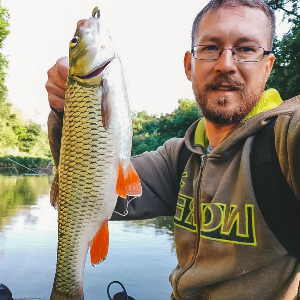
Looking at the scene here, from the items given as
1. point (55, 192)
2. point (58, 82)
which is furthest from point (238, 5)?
point (55, 192)

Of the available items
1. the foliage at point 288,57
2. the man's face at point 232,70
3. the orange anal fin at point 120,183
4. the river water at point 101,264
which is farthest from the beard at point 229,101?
the foliage at point 288,57

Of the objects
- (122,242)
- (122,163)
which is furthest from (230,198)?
(122,242)

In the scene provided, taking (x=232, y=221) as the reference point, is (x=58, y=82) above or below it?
above

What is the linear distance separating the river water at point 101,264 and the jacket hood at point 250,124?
6406 mm

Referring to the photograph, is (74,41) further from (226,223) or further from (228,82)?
(226,223)

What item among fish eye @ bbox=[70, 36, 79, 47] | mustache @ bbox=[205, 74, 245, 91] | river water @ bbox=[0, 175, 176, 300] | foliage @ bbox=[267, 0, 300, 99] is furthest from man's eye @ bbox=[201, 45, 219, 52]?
foliage @ bbox=[267, 0, 300, 99]

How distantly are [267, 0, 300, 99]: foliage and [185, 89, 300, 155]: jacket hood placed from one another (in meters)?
18.8

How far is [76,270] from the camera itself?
6.94 ft

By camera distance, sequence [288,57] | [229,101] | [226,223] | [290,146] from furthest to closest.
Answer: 1. [288,57]
2. [229,101]
3. [226,223]
4. [290,146]

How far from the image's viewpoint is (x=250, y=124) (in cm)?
222

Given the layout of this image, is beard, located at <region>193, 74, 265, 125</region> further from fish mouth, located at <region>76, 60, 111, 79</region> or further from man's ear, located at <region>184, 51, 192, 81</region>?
fish mouth, located at <region>76, 60, 111, 79</region>

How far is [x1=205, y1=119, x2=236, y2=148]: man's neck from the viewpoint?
2.59 m

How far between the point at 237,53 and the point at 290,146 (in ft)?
2.70

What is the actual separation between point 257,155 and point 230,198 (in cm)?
29
